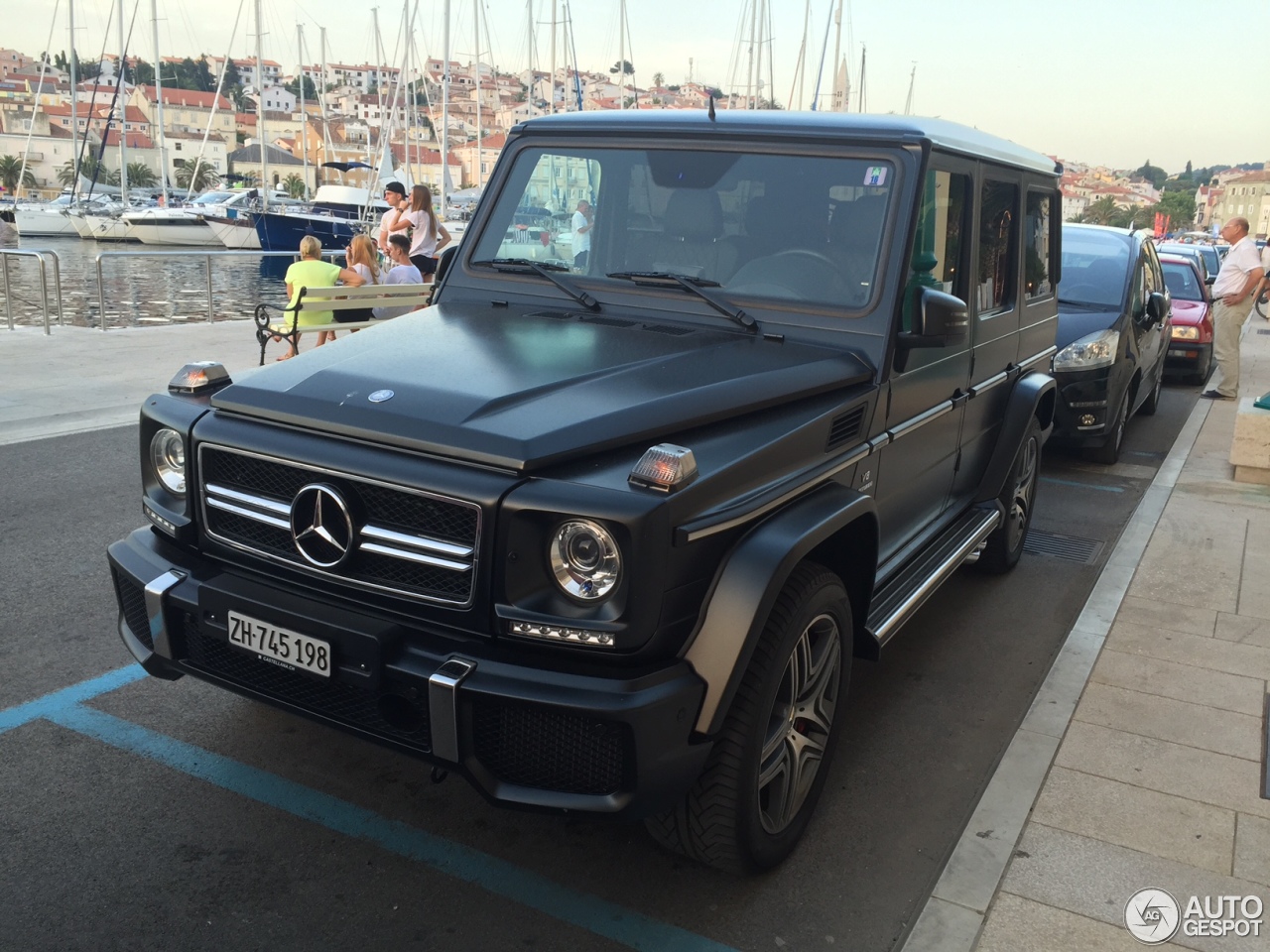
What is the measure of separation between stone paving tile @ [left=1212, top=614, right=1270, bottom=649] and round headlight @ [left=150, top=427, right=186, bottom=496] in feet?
15.1

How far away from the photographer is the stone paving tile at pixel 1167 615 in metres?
5.38

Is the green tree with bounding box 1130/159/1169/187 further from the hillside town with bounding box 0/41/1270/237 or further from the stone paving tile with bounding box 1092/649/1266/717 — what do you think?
the stone paving tile with bounding box 1092/649/1266/717

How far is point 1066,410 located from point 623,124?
5.70m

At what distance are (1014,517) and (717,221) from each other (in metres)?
2.97

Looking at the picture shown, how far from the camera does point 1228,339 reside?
12672 millimetres

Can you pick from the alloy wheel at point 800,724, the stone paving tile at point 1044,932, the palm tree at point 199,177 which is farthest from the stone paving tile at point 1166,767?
the palm tree at point 199,177

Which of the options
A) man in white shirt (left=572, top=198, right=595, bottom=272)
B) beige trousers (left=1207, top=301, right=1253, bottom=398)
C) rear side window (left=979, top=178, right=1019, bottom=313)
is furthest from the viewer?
beige trousers (left=1207, top=301, right=1253, bottom=398)

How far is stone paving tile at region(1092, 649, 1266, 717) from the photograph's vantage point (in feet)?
14.9

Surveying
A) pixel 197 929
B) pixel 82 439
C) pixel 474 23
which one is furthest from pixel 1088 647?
pixel 474 23

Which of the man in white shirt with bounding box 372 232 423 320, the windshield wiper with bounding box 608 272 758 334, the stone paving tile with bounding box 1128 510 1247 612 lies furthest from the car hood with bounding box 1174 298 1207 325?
the windshield wiper with bounding box 608 272 758 334

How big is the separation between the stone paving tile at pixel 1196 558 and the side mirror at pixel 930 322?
9.23 ft

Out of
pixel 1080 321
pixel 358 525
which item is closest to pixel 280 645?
pixel 358 525

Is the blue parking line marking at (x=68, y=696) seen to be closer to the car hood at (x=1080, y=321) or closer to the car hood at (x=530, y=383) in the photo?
the car hood at (x=530, y=383)

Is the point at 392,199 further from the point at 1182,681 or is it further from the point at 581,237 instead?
the point at 1182,681
